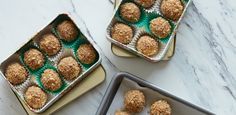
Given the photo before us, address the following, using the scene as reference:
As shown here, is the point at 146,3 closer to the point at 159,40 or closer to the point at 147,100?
the point at 159,40

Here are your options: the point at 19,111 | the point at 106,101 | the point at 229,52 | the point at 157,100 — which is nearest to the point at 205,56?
the point at 229,52

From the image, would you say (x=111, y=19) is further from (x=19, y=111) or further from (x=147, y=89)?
(x=19, y=111)

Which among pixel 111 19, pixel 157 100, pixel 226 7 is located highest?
pixel 111 19

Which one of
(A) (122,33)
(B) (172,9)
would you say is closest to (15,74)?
(A) (122,33)

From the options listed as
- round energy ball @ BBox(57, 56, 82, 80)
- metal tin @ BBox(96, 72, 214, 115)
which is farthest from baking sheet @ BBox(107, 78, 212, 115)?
round energy ball @ BBox(57, 56, 82, 80)

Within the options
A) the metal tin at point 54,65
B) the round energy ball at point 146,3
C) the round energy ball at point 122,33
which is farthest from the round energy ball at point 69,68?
the round energy ball at point 146,3

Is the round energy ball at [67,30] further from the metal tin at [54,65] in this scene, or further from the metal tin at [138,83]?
the metal tin at [138,83]
